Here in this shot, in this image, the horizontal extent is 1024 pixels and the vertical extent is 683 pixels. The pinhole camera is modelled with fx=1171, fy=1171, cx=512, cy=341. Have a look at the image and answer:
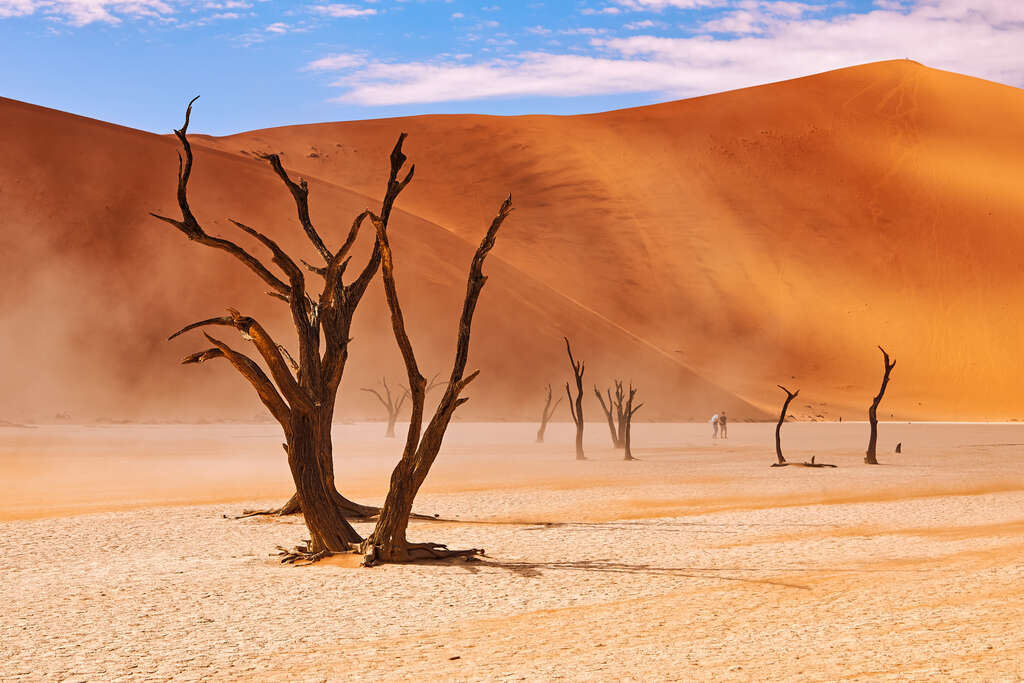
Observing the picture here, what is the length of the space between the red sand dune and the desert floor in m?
42.6

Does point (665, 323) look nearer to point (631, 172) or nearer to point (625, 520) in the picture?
point (631, 172)

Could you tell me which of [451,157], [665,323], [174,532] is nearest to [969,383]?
[665,323]

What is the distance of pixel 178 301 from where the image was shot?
214 ft

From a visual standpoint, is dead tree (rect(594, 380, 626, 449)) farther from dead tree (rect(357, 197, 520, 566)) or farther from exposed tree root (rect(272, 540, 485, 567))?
dead tree (rect(357, 197, 520, 566))

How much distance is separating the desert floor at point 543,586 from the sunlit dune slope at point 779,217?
5267 centimetres

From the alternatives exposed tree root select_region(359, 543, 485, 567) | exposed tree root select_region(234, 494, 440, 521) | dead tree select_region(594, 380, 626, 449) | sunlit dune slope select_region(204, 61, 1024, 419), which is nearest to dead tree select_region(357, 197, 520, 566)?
exposed tree root select_region(359, 543, 485, 567)

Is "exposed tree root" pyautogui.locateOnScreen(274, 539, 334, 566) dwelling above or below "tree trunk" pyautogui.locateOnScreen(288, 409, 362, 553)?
below

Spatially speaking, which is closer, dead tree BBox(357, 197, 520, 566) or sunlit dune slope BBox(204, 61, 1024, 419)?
dead tree BBox(357, 197, 520, 566)

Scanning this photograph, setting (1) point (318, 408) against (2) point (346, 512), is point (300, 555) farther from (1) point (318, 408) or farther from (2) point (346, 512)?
(2) point (346, 512)

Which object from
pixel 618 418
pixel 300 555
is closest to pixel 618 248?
pixel 618 418

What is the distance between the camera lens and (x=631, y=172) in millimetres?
101625

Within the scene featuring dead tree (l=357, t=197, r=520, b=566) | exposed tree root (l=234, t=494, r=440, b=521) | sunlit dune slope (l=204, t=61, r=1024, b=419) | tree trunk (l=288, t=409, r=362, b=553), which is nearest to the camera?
dead tree (l=357, t=197, r=520, b=566)

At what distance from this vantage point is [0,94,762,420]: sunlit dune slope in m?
60.6

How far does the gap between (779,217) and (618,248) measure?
1430 centimetres
